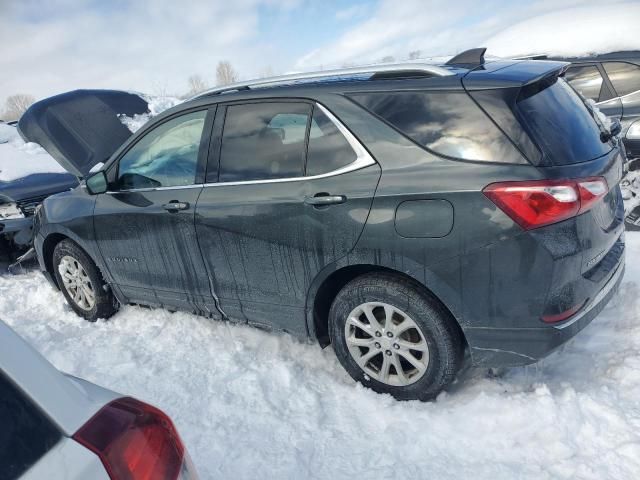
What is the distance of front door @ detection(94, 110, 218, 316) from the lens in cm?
319

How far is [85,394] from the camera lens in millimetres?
1277

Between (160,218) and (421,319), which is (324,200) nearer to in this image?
(421,319)

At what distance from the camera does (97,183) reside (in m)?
3.66

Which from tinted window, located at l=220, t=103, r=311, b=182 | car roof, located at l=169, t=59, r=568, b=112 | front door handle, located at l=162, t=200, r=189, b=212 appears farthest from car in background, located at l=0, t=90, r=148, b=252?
tinted window, located at l=220, t=103, r=311, b=182

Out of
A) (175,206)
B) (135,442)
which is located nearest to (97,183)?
(175,206)

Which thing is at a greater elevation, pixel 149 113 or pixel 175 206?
pixel 149 113

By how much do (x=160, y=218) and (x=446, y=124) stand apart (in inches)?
79.1

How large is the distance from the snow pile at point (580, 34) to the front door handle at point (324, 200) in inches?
166

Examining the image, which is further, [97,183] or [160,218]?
[97,183]

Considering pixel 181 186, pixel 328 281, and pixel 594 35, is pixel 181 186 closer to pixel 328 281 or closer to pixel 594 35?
pixel 328 281

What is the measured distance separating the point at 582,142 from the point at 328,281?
152 centimetres

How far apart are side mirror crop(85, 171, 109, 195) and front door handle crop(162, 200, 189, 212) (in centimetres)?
74

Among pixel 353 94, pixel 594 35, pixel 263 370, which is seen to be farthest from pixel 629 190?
pixel 263 370

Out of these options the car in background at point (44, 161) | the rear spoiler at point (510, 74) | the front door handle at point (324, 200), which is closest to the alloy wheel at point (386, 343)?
the front door handle at point (324, 200)
